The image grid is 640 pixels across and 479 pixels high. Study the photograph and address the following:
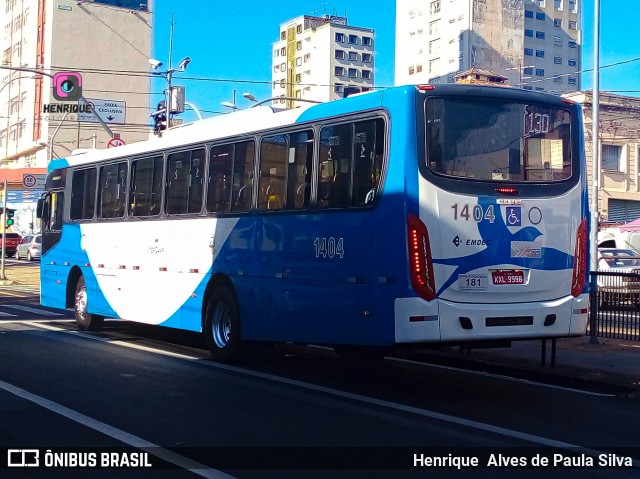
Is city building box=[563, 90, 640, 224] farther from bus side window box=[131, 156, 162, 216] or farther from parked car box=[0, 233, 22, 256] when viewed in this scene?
bus side window box=[131, 156, 162, 216]

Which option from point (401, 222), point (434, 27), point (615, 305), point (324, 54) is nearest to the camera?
point (401, 222)

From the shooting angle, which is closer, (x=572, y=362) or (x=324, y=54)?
(x=572, y=362)

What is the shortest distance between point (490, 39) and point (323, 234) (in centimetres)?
9990

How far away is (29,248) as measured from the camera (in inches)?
2192

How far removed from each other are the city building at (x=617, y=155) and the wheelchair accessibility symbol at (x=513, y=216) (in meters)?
40.7

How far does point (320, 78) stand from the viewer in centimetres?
12056

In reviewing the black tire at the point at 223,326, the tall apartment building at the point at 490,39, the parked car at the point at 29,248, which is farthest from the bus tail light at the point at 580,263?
the tall apartment building at the point at 490,39

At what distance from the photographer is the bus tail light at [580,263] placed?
10.6 meters

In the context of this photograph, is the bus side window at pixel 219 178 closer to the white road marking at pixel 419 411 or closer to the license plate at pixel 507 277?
the white road marking at pixel 419 411

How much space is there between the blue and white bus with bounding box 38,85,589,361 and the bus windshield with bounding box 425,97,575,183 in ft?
0.05

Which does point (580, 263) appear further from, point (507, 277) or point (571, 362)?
point (571, 362)

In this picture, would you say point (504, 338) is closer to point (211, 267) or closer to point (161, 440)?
point (161, 440)

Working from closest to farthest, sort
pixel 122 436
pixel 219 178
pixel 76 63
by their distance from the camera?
1. pixel 122 436
2. pixel 219 178
3. pixel 76 63

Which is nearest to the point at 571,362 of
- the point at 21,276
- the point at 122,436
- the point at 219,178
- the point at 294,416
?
the point at 294,416
